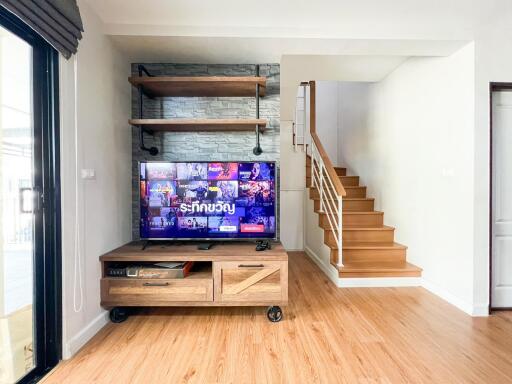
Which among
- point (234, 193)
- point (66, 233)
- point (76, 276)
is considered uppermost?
point (234, 193)

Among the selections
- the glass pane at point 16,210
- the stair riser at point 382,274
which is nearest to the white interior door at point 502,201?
the stair riser at point 382,274

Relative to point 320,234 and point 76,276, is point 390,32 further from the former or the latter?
point 76,276

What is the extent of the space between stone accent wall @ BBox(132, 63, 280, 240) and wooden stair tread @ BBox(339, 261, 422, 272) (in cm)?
113

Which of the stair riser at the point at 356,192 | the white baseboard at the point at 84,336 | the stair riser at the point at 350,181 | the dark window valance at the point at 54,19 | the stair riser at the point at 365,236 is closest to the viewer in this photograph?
the dark window valance at the point at 54,19

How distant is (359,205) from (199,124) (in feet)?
8.93

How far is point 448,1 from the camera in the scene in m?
1.90

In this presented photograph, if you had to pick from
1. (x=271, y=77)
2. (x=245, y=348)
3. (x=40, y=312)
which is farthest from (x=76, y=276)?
(x=271, y=77)

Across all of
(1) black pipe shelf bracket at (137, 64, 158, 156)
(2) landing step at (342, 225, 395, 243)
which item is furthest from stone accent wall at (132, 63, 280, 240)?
(2) landing step at (342, 225, 395, 243)

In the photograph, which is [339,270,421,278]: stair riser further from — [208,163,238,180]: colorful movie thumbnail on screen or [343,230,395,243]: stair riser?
[208,163,238,180]: colorful movie thumbnail on screen

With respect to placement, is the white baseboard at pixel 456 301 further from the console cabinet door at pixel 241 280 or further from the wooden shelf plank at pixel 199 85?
the wooden shelf plank at pixel 199 85

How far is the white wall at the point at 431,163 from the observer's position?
2367 mm

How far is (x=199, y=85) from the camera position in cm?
234

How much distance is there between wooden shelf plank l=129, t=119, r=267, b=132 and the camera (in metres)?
2.28

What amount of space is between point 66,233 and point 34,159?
482 mm
